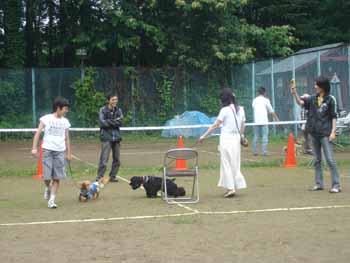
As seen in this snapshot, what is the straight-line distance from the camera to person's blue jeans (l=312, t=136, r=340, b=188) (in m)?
12.1

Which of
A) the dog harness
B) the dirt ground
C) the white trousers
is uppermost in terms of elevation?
the white trousers

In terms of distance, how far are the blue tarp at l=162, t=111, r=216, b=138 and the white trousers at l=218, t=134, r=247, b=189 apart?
15798mm

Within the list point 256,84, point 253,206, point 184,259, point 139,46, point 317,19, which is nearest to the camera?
point 184,259

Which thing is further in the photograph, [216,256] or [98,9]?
[98,9]

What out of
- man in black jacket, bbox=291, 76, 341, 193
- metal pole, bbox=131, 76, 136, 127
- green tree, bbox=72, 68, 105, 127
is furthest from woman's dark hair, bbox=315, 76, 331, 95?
green tree, bbox=72, 68, 105, 127

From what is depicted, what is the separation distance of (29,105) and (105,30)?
4876 mm

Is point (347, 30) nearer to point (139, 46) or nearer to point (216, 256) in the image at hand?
point (139, 46)

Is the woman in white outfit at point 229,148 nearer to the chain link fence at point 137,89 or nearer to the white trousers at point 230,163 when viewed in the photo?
the white trousers at point 230,163

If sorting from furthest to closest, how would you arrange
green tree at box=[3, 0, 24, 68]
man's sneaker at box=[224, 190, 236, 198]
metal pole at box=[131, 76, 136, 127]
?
1. green tree at box=[3, 0, 24, 68]
2. metal pole at box=[131, 76, 136, 127]
3. man's sneaker at box=[224, 190, 236, 198]

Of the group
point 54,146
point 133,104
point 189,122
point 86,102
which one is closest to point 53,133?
point 54,146

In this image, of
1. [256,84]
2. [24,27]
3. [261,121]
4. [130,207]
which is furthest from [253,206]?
[24,27]

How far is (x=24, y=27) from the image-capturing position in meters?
34.1

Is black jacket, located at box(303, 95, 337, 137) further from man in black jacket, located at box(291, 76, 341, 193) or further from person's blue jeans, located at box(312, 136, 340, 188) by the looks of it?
person's blue jeans, located at box(312, 136, 340, 188)

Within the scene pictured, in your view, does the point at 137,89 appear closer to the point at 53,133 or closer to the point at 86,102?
the point at 86,102
